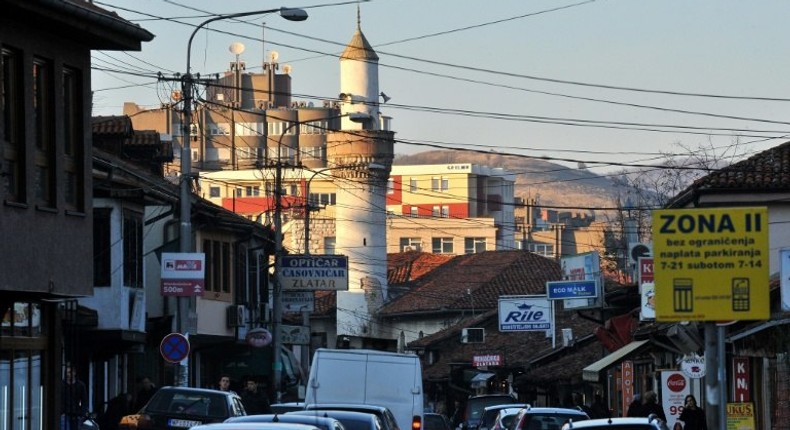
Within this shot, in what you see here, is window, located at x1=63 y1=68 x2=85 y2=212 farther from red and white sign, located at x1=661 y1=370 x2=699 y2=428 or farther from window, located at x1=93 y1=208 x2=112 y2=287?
red and white sign, located at x1=661 y1=370 x2=699 y2=428

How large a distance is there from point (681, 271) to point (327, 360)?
53.1ft

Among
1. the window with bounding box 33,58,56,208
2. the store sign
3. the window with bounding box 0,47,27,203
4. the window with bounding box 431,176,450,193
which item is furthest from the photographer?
the window with bounding box 431,176,450,193

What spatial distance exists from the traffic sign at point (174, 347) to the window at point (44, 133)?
28.7ft

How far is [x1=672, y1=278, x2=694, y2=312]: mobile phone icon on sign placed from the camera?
17.2 meters

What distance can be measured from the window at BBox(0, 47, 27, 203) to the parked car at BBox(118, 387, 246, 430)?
5.40 meters

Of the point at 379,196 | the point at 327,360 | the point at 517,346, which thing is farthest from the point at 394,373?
the point at 379,196

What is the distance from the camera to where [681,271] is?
1730cm

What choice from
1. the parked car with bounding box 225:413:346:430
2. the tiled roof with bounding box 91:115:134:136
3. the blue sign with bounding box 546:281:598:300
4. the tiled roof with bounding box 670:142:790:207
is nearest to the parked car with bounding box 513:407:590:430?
the parked car with bounding box 225:413:346:430

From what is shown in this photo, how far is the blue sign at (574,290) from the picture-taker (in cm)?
5847

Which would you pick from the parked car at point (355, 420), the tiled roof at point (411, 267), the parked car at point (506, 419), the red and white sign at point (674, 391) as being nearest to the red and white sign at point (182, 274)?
the parked car at point (506, 419)

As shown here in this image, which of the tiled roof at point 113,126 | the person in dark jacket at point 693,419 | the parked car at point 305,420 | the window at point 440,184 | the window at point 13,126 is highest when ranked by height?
the window at point 440,184

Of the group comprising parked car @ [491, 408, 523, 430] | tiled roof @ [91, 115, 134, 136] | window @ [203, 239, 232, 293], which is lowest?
parked car @ [491, 408, 523, 430]

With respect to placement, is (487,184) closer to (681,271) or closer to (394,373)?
(394,373)

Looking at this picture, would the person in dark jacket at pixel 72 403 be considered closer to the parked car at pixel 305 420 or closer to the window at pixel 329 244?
the parked car at pixel 305 420
